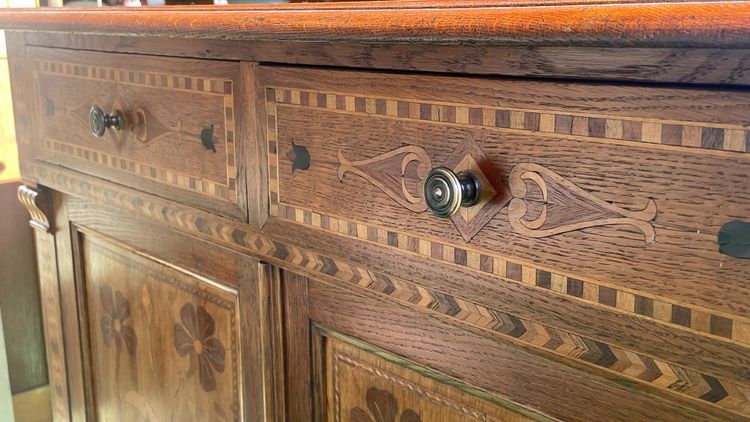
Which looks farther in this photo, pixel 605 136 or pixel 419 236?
pixel 419 236

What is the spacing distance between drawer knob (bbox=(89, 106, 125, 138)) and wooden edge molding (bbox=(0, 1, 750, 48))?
15 centimetres

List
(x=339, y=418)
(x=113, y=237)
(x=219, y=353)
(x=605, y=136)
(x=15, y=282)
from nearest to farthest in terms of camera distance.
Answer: (x=605, y=136) → (x=339, y=418) → (x=219, y=353) → (x=113, y=237) → (x=15, y=282)

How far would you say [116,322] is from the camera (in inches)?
35.8

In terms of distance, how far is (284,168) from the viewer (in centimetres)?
62

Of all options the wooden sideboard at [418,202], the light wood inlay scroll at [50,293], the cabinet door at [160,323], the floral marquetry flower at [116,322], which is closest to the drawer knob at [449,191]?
the wooden sideboard at [418,202]

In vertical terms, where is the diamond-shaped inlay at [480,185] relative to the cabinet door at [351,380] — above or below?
above

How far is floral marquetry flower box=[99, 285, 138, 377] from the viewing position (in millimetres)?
887

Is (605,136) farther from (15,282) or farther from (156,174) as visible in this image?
(15,282)

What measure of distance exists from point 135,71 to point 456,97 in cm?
40

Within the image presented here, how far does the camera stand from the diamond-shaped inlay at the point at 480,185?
1.55 feet

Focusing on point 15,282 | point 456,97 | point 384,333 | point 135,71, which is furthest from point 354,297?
point 15,282

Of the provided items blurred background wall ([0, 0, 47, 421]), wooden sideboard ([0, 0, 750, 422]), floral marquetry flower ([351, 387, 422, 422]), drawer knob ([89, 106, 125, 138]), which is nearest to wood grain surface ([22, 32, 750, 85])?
wooden sideboard ([0, 0, 750, 422])

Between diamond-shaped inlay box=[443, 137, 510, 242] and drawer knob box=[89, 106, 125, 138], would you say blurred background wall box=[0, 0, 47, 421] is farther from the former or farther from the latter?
diamond-shaped inlay box=[443, 137, 510, 242]

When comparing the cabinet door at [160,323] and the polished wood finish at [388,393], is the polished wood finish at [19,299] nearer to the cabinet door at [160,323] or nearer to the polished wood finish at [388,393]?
the cabinet door at [160,323]
